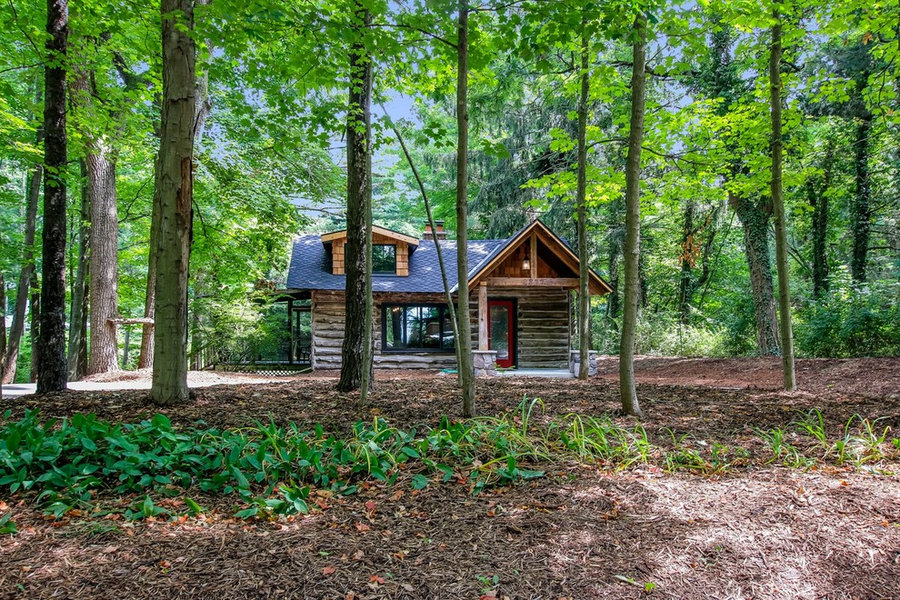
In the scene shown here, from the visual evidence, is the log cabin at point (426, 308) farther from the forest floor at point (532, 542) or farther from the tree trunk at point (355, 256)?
the forest floor at point (532, 542)

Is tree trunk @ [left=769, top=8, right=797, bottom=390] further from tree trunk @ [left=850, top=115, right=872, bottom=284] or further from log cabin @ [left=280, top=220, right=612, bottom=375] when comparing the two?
tree trunk @ [left=850, top=115, right=872, bottom=284]

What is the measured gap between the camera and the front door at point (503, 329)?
48.4ft

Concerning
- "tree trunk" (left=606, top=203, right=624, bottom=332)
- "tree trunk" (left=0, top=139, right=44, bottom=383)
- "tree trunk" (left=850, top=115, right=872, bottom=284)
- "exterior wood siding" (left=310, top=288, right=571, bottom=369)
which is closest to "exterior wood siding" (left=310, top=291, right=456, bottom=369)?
"exterior wood siding" (left=310, top=288, right=571, bottom=369)

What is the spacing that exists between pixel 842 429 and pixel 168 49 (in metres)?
7.38

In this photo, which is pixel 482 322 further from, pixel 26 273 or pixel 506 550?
pixel 26 273

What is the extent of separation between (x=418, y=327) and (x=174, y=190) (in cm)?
1028

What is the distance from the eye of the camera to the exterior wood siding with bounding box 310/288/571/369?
46.4 feet

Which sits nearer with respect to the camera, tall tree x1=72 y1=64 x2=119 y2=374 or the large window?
tall tree x1=72 y1=64 x2=119 y2=374

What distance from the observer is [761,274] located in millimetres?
12219

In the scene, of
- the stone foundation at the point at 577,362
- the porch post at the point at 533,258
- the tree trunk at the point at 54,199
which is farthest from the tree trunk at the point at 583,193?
the tree trunk at the point at 54,199

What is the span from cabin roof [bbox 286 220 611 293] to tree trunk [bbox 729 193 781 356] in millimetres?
3708

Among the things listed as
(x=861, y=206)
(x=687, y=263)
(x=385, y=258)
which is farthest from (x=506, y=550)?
(x=687, y=263)

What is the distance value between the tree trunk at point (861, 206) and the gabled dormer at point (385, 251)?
1260 cm

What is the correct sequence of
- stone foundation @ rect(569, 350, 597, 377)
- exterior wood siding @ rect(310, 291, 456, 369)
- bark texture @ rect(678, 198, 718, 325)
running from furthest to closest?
bark texture @ rect(678, 198, 718, 325) < exterior wood siding @ rect(310, 291, 456, 369) < stone foundation @ rect(569, 350, 597, 377)
